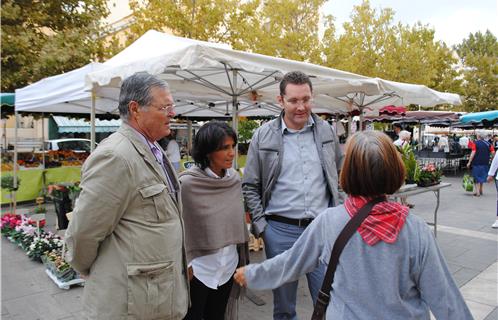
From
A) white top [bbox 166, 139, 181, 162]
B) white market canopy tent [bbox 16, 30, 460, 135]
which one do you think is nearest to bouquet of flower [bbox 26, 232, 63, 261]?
white market canopy tent [bbox 16, 30, 460, 135]

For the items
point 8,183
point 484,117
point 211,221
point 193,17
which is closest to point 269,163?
point 211,221

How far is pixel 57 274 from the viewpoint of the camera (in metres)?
4.40

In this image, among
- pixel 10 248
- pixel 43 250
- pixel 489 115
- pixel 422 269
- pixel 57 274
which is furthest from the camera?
pixel 489 115

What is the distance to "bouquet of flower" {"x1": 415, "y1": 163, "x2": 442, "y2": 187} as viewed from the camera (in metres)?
5.45

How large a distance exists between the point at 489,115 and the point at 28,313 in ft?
55.8

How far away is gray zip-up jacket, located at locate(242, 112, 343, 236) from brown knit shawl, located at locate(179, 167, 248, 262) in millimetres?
207

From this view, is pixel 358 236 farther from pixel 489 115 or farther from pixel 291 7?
pixel 291 7

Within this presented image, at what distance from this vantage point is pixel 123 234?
1.57 m

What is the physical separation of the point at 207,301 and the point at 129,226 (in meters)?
1.08

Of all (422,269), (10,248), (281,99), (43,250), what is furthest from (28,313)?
(422,269)

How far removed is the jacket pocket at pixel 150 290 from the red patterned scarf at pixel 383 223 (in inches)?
34.7

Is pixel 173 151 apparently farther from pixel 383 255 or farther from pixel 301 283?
pixel 383 255

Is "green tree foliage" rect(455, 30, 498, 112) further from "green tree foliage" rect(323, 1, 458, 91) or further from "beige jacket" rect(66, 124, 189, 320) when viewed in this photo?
"beige jacket" rect(66, 124, 189, 320)

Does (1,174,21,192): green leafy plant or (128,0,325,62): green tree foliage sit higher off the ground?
(128,0,325,62): green tree foliage
